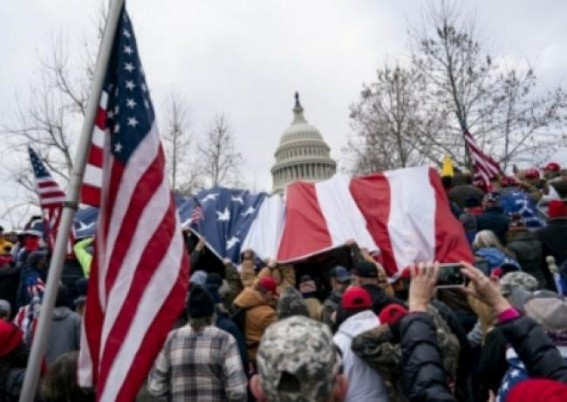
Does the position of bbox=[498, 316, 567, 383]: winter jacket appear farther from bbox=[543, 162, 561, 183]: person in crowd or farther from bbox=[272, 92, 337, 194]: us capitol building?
bbox=[272, 92, 337, 194]: us capitol building

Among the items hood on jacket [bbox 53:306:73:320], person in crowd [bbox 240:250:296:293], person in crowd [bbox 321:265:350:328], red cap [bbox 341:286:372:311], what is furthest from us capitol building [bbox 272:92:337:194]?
red cap [bbox 341:286:372:311]

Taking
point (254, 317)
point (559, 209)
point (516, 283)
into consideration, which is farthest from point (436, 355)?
point (559, 209)

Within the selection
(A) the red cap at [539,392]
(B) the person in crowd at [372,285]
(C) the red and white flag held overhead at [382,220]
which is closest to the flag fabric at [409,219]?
(C) the red and white flag held overhead at [382,220]

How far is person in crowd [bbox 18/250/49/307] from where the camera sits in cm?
707

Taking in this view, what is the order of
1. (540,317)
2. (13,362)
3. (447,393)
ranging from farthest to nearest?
(13,362) → (540,317) → (447,393)

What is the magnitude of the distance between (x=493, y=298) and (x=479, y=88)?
20158 millimetres

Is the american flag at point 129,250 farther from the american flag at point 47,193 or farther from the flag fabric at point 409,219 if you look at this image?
the flag fabric at point 409,219

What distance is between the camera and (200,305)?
4293 mm

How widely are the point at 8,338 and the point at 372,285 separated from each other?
2503 millimetres

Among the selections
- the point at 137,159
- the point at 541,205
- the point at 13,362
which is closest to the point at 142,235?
the point at 137,159

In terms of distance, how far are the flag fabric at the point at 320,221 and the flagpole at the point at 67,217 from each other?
5369mm

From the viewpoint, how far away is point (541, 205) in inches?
394

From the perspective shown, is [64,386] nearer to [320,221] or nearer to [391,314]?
[391,314]

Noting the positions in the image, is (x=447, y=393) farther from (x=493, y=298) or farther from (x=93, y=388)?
(x=93, y=388)
